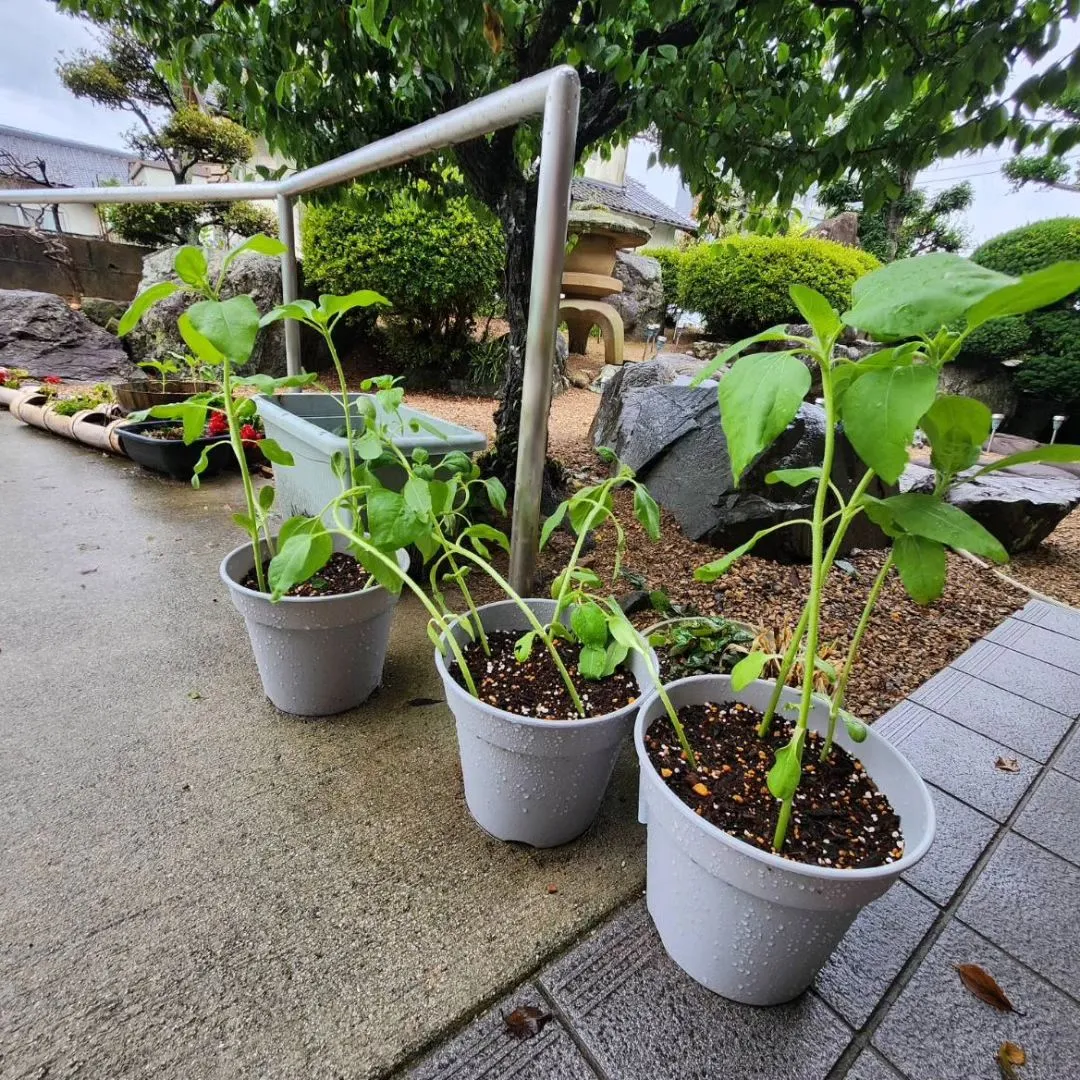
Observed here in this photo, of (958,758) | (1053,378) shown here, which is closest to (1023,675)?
(958,758)

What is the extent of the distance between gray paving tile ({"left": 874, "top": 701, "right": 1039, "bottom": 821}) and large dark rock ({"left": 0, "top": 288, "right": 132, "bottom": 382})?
5.44m

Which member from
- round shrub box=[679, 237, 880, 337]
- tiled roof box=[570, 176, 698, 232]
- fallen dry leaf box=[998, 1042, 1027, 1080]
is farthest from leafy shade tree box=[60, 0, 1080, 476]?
tiled roof box=[570, 176, 698, 232]

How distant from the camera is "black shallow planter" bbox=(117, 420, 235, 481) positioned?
8.39ft

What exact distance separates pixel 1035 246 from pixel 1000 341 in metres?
0.88

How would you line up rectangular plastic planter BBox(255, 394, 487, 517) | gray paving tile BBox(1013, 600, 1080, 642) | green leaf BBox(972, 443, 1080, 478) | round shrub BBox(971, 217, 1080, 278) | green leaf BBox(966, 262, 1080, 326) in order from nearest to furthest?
green leaf BBox(966, 262, 1080, 326) < green leaf BBox(972, 443, 1080, 478) < rectangular plastic planter BBox(255, 394, 487, 517) < gray paving tile BBox(1013, 600, 1080, 642) < round shrub BBox(971, 217, 1080, 278)

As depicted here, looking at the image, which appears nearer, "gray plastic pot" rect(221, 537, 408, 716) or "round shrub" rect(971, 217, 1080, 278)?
"gray plastic pot" rect(221, 537, 408, 716)

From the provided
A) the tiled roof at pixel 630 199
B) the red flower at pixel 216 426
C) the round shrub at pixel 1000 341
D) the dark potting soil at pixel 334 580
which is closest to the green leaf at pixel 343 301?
the dark potting soil at pixel 334 580

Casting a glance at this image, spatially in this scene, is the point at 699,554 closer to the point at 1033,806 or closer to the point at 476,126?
the point at 1033,806

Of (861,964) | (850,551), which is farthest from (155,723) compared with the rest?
(850,551)

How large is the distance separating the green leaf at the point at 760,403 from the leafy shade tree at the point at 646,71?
3.60 feet

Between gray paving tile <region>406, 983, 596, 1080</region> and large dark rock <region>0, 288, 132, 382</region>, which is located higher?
large dark rock <region>0, 288, 132, 382</region>

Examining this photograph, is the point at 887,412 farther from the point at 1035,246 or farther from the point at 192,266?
the point at 1035,246

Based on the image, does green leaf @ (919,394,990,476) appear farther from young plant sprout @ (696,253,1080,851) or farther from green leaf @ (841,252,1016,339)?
green leaf @ (841,252,1016,339)

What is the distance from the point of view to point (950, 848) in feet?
3.71
